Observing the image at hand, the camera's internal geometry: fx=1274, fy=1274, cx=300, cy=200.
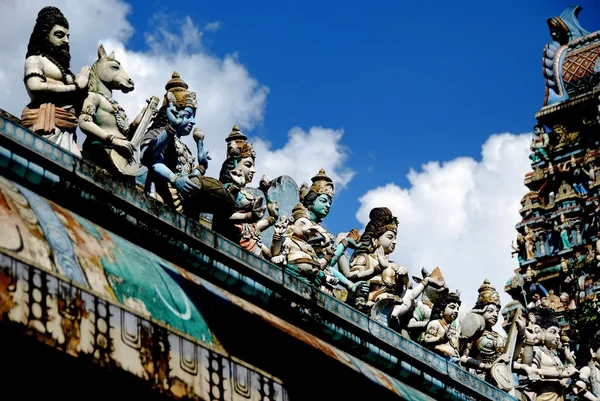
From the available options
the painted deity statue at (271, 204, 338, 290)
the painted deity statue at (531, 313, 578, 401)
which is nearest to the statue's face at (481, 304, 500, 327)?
the painted deity statue at (531, 313, 578, 401)

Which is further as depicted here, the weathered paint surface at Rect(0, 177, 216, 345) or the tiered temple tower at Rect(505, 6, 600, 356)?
the tiered temple tower at Rect(505, 6, 600, 356)

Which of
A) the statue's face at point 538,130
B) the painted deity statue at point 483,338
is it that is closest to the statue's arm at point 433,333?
the painted deity statue at point 483,338

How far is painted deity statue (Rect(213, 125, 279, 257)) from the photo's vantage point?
14.8m

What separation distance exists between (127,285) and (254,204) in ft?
13.4

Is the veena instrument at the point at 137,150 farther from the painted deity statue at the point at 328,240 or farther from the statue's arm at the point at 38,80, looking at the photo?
the painted deity statue at the point at 328,240

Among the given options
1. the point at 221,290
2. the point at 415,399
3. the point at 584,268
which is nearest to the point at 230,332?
the point at 221,290

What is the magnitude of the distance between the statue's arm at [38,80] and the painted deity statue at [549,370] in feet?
36.9

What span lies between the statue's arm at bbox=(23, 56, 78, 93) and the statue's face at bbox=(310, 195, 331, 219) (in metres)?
4.71

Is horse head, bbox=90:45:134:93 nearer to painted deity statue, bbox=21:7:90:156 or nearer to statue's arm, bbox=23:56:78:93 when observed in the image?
painted deity statue, bbox=21:7:90:156

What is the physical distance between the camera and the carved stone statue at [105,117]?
1270 cm

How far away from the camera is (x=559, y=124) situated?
1524 inches

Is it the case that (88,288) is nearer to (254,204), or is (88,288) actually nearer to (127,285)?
(127,285)

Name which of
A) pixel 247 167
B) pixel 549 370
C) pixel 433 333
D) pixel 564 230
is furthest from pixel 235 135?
pixel 564 230

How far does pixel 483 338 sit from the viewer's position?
1966 cm
